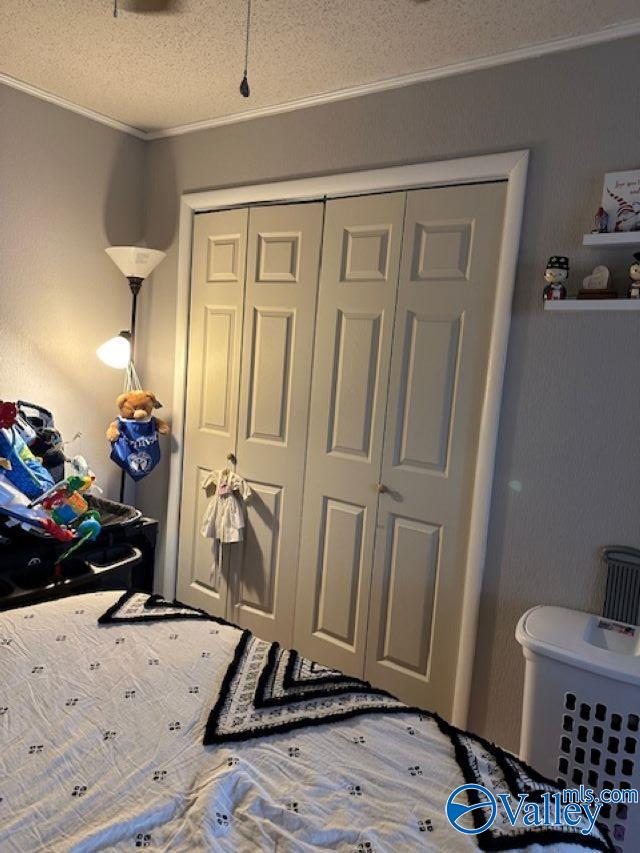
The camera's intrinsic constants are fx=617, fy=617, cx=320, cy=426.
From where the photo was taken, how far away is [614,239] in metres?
1.76

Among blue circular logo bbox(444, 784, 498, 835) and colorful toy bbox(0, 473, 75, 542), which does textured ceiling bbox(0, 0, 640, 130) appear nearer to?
colorful toy bbox(0, 473, 75, 542)

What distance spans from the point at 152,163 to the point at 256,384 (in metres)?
1.24

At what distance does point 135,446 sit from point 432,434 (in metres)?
1.34

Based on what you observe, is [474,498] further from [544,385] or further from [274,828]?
[274,828]

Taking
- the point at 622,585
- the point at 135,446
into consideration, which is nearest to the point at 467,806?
the point at 622,585

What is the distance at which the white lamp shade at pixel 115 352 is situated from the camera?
8.98 feet

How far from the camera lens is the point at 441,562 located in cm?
224

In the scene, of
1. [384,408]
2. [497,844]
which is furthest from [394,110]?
[497,844]

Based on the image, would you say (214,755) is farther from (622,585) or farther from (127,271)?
(127,271)

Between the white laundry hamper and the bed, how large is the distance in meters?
0.56

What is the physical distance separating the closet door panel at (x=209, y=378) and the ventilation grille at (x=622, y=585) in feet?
5.31

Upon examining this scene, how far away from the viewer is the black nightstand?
202 cm

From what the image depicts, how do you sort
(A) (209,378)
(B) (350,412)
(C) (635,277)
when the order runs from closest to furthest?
(C) (635,277), (B) (350,412), (A) (209,378)

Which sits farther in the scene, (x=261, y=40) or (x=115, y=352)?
(x=115, y=352)
